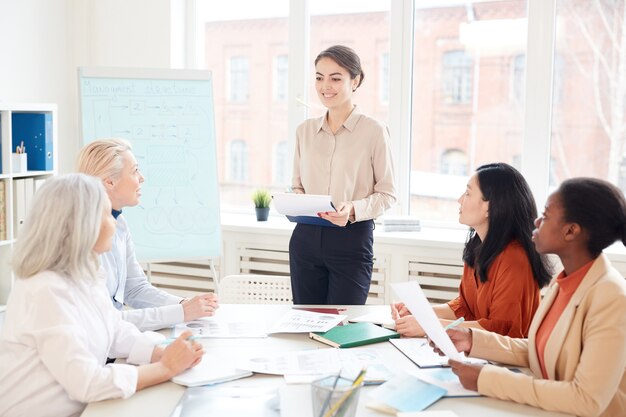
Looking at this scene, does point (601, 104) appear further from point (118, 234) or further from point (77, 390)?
point (77, 390)

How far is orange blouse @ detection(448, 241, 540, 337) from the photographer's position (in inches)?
82.6

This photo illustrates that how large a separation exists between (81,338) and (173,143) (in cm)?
225

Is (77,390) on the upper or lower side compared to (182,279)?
upper

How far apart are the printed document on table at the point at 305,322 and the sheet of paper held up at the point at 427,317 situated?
0.40m

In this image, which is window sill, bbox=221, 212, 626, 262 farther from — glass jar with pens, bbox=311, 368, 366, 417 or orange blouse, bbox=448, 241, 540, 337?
glass jar with pens, bbox=311, 368, 366, 417

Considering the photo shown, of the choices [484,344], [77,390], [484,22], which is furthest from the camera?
[484,22]

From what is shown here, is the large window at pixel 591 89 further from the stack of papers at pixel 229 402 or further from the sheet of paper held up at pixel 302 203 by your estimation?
Answer: the stack of papers at pixel 229 402

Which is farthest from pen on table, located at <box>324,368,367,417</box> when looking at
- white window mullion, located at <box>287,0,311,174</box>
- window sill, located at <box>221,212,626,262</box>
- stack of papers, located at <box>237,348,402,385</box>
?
white window mullion, located at <box>287,0,311,174</box>

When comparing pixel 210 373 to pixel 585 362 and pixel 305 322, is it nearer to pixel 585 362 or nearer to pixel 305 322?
pixel 305 322

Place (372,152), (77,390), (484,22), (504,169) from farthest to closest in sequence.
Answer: (484,22) → (372,152) → (504,169) → (77,390)

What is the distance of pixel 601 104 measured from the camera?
3.79 m

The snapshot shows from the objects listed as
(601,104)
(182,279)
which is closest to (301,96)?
(182,279)

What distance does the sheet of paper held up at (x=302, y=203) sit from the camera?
2.64 meters

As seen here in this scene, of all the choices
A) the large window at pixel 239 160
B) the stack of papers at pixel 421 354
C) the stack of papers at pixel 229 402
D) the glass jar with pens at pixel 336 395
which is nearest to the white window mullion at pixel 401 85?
the large window at pixel 239 160
